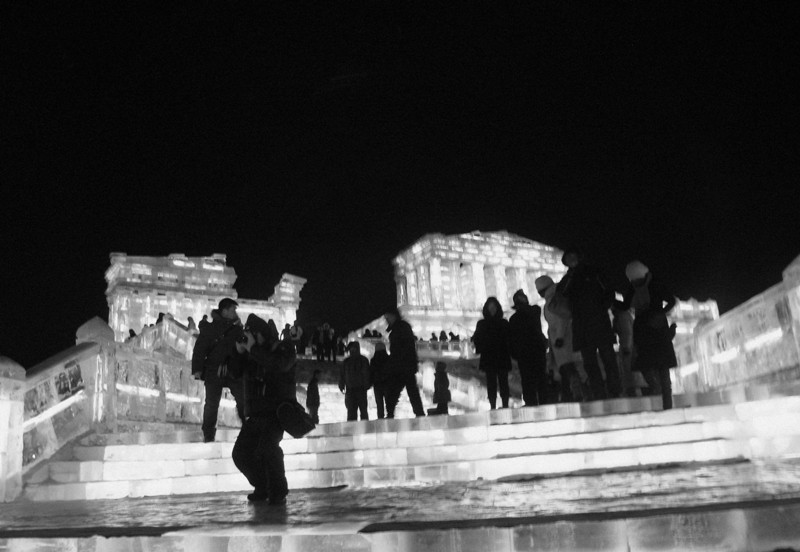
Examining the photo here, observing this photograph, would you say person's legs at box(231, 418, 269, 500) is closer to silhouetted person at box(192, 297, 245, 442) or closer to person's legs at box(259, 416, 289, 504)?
person's legs at box(259, 416, 289, 504)

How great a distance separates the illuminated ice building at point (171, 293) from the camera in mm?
64250

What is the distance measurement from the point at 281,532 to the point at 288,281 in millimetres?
63903

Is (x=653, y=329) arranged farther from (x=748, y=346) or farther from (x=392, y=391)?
(x=392, y=391)

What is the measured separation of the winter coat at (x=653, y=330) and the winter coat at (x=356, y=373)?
17.6 feet

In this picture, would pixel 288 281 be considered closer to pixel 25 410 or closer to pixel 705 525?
pixel 25 410

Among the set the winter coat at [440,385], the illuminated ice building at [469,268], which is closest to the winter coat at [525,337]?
the winter coat at [440,385]

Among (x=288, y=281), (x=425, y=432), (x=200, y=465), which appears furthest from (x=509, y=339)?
(x=288, y=281)

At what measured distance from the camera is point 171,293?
66125mm

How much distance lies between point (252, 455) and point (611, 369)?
177 inches

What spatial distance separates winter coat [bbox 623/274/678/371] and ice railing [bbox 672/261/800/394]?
8.09 ft

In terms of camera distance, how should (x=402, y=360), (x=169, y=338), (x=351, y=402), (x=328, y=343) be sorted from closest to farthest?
(x=402, y=360), (x=351, y=402), (x=169, y=338), (x=328, y=343)

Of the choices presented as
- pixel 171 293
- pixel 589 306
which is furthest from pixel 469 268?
pixel 589 306

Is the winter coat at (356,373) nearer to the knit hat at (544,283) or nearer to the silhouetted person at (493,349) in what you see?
the silhouetted person at (493,349)

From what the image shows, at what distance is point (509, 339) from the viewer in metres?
9.05
